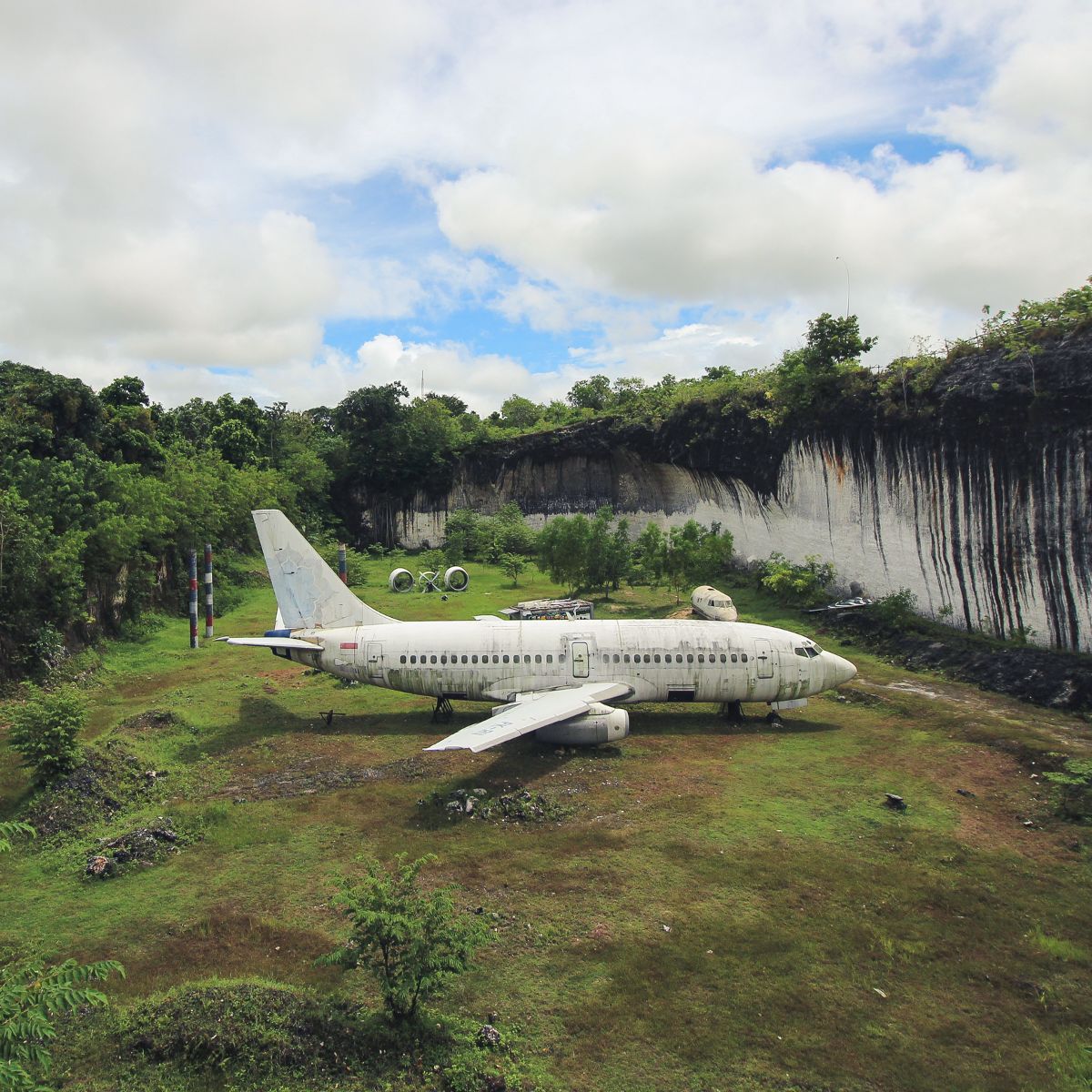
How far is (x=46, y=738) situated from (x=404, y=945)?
12549mm

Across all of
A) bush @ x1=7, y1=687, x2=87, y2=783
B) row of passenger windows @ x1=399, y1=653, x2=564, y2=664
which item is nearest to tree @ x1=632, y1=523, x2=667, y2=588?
row of passenger windows @ x1=399, y1=653, x2=564, y2=664

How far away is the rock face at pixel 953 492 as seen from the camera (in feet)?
90.2

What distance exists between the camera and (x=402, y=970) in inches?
407

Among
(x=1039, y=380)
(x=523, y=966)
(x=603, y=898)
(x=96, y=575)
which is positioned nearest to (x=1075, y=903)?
(x=603, y=898)

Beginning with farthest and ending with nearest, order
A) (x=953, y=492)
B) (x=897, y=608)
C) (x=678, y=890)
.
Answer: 1. (x=897, y=608)
2. (x=953, y=492)
3. (x=678, y=890)

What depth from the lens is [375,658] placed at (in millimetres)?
24000

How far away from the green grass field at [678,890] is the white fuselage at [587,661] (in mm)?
1393

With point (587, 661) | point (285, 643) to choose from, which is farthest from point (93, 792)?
point (587, 661)

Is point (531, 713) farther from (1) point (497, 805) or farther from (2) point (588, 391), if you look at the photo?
(2) point (588, 391)

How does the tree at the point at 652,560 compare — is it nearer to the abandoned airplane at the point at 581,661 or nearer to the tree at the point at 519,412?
the abandoned airplane at the point at 581,661

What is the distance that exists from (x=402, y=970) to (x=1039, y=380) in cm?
2963

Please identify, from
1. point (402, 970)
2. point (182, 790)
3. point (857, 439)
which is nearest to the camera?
point (402, 970)

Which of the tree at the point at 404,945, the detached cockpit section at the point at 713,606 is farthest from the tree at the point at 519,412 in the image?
the tree at the point at 404,945

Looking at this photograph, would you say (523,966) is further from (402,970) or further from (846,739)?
(846,739)
